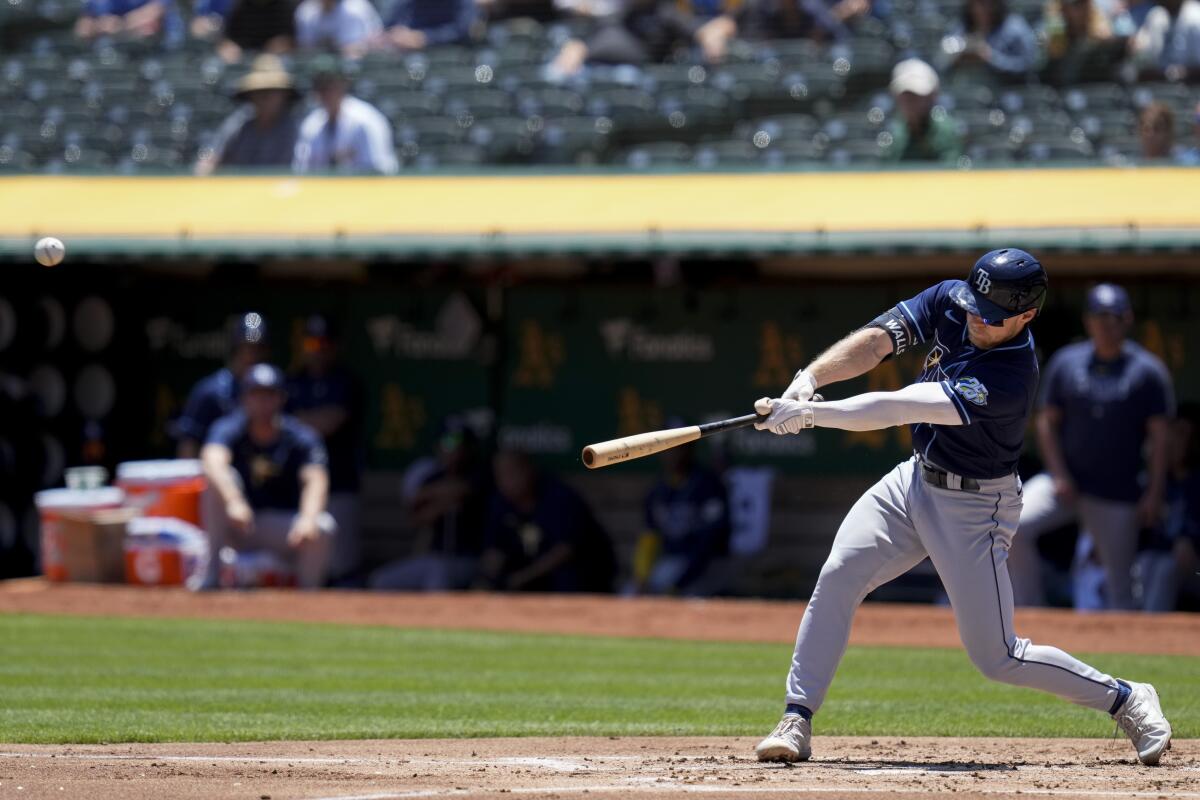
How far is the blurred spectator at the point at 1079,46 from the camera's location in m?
13.1

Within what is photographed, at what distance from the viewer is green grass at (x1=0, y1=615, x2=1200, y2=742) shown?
632cm

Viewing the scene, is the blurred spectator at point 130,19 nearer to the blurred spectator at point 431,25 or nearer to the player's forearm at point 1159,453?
the blurred spectator at point 431,25

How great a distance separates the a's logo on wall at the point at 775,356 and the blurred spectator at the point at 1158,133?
254 cm

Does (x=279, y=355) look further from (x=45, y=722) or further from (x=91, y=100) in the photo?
(x=45, y=722)

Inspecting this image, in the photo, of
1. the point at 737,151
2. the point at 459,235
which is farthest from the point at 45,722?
the point at 737,151

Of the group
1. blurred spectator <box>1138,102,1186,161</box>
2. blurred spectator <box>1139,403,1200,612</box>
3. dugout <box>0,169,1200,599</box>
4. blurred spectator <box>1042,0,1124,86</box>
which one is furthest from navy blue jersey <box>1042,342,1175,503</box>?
blurred spectator <box>1042,0,1124,86</box>

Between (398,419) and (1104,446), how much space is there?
5.10 meters

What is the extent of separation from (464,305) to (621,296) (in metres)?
1.14

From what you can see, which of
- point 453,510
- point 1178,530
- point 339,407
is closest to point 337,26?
point 339,407

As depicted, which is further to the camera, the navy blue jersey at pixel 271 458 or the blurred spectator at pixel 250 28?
the blurred spectator at pixel 250 28

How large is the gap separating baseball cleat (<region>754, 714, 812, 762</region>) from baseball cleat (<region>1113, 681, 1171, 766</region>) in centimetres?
94

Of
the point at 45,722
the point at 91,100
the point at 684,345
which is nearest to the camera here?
the point at 45,722

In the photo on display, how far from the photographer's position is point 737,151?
42.8 ft

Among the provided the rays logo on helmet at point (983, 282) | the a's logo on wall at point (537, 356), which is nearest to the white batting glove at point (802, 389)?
the rays logo on helmet at point (983, 282)
